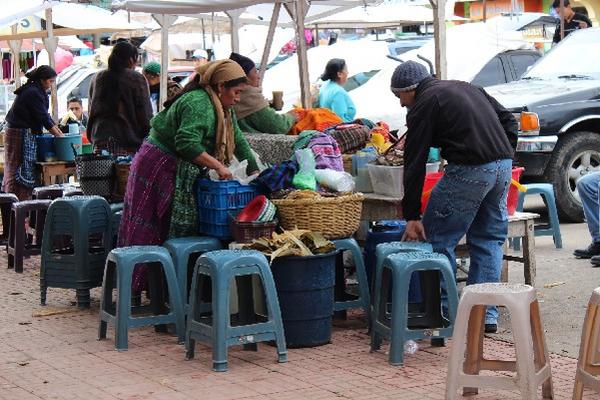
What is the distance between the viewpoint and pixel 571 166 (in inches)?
523

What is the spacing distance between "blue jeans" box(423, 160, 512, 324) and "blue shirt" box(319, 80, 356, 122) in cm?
558

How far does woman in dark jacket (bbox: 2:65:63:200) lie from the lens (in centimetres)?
1377

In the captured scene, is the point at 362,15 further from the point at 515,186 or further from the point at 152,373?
the point at 152,373

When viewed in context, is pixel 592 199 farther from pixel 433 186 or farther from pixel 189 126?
pixel 189 126

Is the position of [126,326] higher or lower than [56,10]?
lower

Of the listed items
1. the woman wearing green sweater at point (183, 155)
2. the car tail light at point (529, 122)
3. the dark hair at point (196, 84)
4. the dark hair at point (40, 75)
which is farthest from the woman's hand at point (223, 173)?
the dark hair at point (40, 75)

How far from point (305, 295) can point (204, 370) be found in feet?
2.88

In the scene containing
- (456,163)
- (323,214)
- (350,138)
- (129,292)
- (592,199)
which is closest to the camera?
(456,163)

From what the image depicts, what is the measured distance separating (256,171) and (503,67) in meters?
10.2

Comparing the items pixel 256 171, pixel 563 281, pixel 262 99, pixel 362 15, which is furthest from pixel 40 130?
pixel 362 15

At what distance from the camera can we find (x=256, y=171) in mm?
8828

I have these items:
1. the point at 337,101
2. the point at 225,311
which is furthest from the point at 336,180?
the point at 337,101

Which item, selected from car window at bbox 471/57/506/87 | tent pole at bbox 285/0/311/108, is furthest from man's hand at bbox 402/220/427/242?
car window at bbox 471/57/506/87

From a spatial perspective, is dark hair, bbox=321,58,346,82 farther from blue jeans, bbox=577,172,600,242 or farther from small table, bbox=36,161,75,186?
blue jeans, bbox=577,172,600,242
